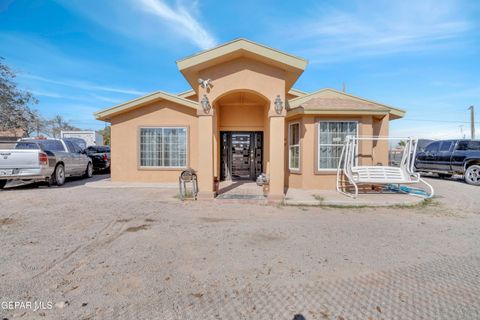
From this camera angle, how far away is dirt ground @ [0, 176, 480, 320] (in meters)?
2.27

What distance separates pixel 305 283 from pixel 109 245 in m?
2.93

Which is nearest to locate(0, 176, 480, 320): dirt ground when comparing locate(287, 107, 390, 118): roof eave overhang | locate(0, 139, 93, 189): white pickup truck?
locate(0, 139, 93, 189): white pickup truck

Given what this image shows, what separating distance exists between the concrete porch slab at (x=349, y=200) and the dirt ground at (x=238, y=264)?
25.5 inches

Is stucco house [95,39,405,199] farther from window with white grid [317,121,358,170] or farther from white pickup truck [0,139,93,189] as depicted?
white pickup truck [0,139,93,189]

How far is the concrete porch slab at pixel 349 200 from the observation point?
645 cm

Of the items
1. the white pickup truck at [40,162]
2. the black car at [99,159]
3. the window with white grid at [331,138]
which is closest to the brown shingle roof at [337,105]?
the window with white grid at [331,138]

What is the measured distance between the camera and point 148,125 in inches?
→ 397

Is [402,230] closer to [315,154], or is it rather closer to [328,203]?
[328,203]

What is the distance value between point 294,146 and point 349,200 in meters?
3.05

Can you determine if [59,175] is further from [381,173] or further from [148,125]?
[381,173]

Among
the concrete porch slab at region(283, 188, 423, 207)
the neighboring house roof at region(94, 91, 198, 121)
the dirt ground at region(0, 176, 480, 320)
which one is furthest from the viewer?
the neighboring house roof at region(94, 91, 198, 121)

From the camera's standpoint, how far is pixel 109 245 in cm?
372

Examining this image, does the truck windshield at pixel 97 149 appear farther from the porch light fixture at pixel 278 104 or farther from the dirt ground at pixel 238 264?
the porch light fixture at pixel 278 104

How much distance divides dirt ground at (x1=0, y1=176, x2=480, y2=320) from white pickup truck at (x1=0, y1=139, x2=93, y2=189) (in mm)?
2960
